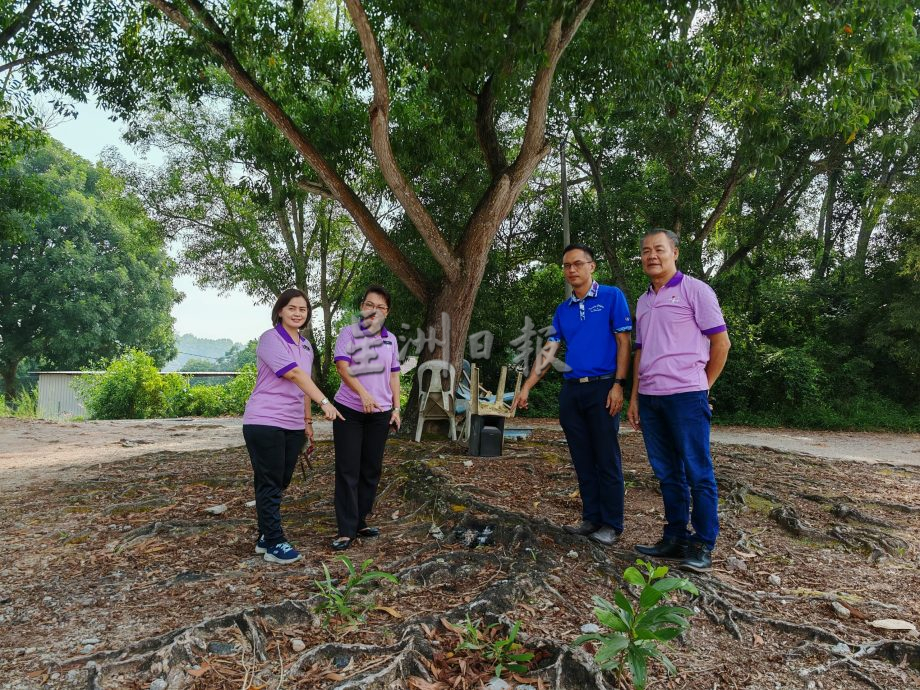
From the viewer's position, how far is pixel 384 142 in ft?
22.6

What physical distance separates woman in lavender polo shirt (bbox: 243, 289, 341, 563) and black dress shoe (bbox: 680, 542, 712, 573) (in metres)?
2.07

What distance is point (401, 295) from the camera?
13.2 m

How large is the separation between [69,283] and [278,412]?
28.1 meters

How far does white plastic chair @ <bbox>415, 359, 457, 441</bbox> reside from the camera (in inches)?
305

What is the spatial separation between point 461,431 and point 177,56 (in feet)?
19.3

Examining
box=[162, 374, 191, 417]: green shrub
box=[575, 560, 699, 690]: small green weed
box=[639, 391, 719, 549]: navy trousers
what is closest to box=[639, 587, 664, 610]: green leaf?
box=[575, 560, 699, 690]: small green weed

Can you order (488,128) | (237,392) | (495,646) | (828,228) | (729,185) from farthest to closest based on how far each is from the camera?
(237,392) → (828,228) → (729,185) → (488,128) → (495,646)

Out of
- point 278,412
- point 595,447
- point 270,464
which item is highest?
point 278,412

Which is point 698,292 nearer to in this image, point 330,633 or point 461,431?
point 330,633

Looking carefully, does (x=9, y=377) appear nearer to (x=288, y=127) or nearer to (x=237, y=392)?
(x=237, y=392)

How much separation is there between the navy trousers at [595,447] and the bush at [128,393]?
15716 millimetres

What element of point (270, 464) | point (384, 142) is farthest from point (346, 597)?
point (384, 142)

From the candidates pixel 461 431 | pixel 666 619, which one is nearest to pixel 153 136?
pixel 461 431

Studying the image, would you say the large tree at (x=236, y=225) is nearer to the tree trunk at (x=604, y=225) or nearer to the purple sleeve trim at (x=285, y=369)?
the tree trunk at (x=604, y=225)
